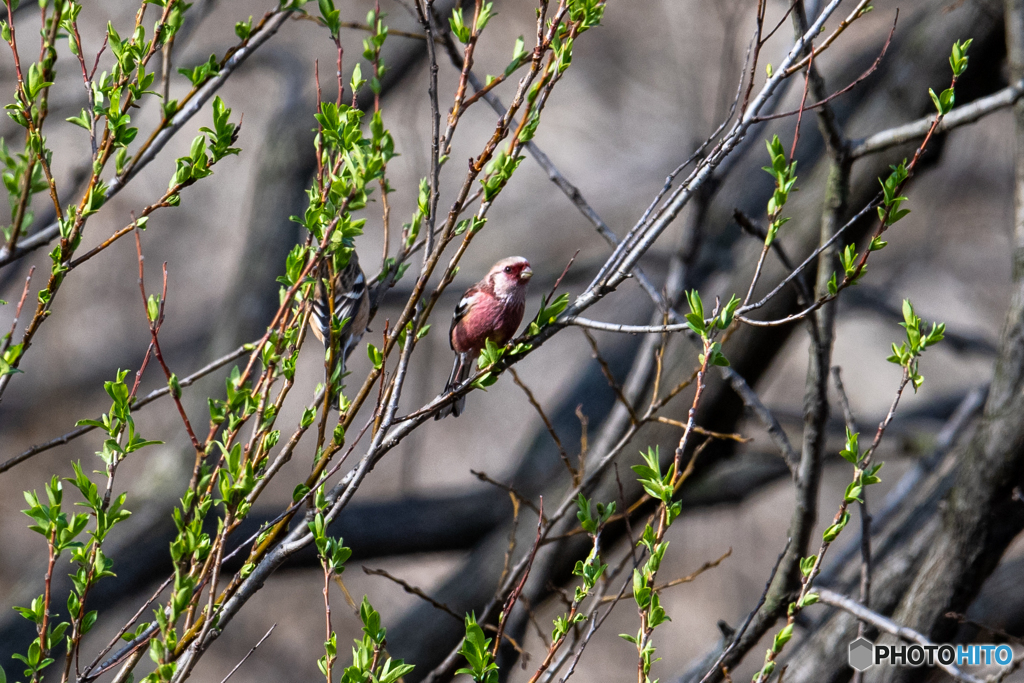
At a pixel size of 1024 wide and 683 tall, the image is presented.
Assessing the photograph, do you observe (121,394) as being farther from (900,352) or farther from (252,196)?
(252,196)

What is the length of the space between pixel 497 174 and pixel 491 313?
1.03 m

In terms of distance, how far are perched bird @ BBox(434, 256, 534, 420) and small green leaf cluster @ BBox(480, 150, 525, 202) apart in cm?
87

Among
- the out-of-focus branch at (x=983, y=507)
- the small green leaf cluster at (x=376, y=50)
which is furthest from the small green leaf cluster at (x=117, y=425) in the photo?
the out-of-focus branch at (x=983, y=507)

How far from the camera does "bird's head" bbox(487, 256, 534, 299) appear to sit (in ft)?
10.2

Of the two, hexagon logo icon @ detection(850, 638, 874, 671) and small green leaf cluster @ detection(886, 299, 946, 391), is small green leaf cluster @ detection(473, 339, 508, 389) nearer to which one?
small green leaf cluster @ detection(886, 299, 946, 391)

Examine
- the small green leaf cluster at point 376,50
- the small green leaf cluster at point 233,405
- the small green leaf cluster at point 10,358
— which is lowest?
the small green leaf cluster at point 233,405

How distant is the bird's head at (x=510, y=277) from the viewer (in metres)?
3.09

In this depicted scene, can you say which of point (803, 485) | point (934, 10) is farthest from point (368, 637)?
point (934, 10)

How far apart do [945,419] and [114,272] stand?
10.2 metres

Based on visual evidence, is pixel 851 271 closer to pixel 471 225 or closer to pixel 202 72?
pixel 471 225

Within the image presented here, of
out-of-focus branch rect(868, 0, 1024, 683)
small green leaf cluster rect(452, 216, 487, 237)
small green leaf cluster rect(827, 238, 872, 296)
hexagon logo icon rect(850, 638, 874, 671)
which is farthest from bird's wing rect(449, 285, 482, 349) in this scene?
out-of-focus branch rect(868, 0, 1024, 683)

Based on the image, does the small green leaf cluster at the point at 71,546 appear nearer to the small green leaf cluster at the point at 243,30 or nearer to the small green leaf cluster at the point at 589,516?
the small green leaf cluster at the point at 589,516

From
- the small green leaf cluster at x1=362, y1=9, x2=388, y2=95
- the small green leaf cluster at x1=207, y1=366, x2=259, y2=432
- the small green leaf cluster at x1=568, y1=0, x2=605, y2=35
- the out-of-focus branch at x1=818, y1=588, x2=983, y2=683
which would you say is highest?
the small green leaf cluster at x1=362, y1=9, x2=388, y2=95

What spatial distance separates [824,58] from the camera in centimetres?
1191
